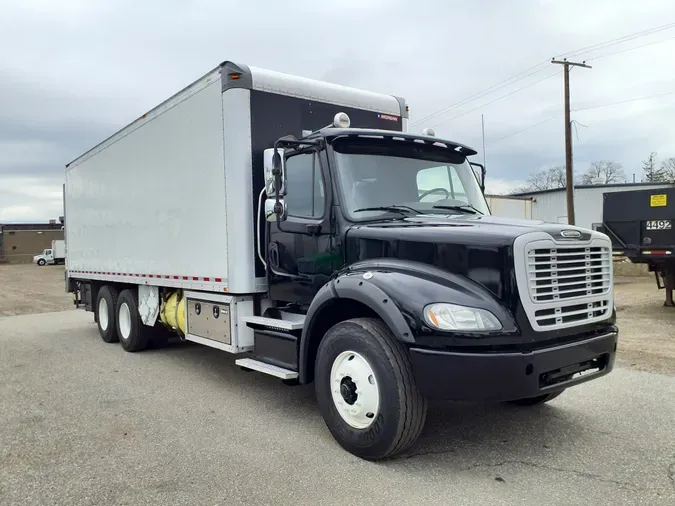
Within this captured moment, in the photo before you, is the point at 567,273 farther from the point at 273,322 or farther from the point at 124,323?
the point at 124,323

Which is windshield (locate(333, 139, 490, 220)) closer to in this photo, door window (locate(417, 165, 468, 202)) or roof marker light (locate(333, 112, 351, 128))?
door window (locate(417, 165, 468, 202))

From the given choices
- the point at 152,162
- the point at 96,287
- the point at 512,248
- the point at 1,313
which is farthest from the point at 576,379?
the point at 1,313

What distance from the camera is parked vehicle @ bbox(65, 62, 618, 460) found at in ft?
12.6

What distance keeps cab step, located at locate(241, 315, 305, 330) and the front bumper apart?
1.51 metres

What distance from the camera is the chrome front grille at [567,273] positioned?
3904 millimetres

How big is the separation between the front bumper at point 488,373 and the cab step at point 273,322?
1511mm

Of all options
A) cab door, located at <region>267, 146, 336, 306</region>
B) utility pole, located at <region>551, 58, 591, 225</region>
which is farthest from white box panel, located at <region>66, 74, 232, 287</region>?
utility pole, located at <region>551, 58, 591, 225</region>

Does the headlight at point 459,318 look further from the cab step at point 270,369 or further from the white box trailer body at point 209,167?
the white box trailer body at point 209,167

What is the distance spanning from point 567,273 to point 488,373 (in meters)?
1.06

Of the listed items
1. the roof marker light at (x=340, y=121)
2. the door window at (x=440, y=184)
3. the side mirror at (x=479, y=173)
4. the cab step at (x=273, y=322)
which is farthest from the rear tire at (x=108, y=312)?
the side mirror at (x=479, y=173)

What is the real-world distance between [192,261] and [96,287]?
4877 millimetres

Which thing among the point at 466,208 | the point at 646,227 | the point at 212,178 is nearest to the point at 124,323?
the point at 212,178

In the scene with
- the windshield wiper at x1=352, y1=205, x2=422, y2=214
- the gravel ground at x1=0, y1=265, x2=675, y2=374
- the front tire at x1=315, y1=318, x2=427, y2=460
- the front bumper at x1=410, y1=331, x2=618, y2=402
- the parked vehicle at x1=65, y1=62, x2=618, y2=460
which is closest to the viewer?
the front bumper at x1=410, y1=331, x2=618, y2=402

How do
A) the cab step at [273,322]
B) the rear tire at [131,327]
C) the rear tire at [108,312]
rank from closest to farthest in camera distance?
the cab step at [273,322] < the rear tire at [131,327] < the rear tire at [108,312]
